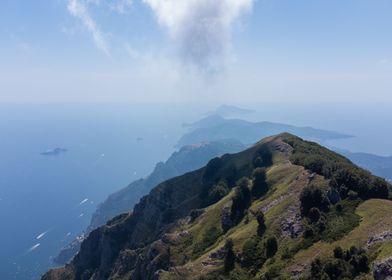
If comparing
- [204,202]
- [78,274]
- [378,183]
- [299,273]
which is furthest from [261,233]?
[78,274]

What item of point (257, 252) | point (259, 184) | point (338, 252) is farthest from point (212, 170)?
point (338, 252)

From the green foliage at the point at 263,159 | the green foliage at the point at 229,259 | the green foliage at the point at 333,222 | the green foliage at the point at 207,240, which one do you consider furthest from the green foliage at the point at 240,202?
the green foliage at the point at 333,222

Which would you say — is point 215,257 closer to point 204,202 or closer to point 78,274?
point 204,202

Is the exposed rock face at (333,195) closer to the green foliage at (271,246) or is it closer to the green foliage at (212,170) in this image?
the green foliage at (271,246)

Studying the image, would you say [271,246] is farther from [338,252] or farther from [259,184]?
[259,184]

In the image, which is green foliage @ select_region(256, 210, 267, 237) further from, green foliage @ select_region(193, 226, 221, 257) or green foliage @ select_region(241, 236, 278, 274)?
green foliage @ select_region(193, 226, 221, 257)

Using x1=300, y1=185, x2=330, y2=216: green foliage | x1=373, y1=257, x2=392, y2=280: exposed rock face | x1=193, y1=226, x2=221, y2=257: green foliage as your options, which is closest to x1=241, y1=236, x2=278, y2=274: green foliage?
x1=300, y1=185, x2=330, y2=216: green foliage
